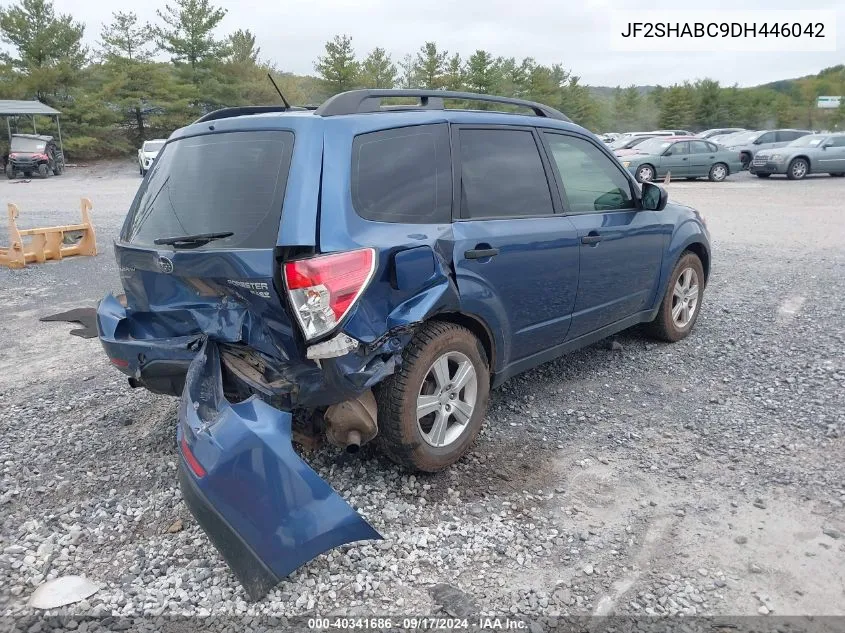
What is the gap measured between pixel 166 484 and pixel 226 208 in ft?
4.84

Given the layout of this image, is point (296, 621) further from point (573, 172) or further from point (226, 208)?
point (573, 172)

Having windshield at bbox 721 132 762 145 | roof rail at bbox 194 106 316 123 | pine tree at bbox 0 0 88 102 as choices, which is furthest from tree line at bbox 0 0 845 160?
roof rail at bbox 194 106 316 123

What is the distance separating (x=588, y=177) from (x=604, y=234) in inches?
16.5

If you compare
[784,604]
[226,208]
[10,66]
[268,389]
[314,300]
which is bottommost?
[784,604]

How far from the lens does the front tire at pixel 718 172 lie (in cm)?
2269

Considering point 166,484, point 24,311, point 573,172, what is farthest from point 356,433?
point 24,311

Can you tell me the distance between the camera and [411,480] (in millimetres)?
3447

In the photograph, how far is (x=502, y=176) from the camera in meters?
3.83

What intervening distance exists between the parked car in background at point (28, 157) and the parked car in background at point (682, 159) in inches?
940

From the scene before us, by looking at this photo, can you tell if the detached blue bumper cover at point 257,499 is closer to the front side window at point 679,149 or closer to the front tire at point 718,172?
the front side window at point 679,149

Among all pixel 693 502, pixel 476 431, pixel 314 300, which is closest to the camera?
pixel 314 300

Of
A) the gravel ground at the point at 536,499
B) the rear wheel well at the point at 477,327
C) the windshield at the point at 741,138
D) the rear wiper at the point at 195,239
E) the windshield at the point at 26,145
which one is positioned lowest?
the gravel ground at the point at 536,499

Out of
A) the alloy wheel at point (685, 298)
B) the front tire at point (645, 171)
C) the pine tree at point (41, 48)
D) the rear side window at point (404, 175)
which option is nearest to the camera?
the rear side window at point (404, 175)

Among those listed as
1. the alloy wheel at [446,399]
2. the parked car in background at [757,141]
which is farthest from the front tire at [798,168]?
the alloy wheel at [446,399]
